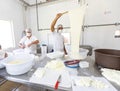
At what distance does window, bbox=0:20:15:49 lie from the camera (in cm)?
242

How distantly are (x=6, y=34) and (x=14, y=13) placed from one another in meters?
0.66

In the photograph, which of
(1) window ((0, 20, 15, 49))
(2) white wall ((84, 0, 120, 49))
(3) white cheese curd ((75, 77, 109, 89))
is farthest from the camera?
(1) window ((0, 20, 15, 49))

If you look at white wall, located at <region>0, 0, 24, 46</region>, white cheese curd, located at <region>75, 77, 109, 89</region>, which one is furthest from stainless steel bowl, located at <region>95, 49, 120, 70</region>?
white wall, located at <region>0, 0, 24, 46</region>

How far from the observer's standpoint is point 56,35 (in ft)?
4.11

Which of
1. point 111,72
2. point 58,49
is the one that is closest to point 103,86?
point 111,72

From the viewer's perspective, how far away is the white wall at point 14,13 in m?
2.29

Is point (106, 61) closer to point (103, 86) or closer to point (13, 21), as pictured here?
point (103, 86)

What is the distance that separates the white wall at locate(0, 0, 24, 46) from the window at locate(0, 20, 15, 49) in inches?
4.9

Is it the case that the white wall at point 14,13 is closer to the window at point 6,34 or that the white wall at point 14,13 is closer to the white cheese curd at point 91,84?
the window at point 6,34

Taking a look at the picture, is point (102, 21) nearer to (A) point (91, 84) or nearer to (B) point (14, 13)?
(A) point (91, 84)

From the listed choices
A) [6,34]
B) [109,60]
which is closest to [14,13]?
[6,34]

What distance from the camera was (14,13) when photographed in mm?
2648

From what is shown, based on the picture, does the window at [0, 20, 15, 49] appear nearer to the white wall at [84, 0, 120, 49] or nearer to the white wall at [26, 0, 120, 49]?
the white wall at [26, 0, 120, 49]

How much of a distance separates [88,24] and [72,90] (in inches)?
89.6
